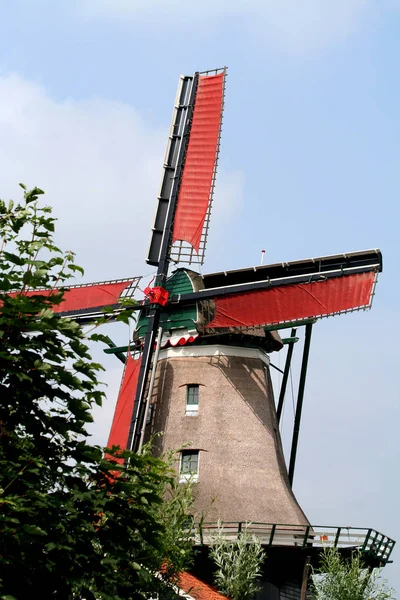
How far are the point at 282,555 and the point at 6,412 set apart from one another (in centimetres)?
1522

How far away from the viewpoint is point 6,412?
9414 millimetres

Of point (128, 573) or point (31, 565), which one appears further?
point (128, 573)

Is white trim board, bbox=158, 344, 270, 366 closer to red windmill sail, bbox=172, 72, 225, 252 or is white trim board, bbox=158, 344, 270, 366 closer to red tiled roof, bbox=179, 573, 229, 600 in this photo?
red windmill sail, bbox=172, 72, 225, 252

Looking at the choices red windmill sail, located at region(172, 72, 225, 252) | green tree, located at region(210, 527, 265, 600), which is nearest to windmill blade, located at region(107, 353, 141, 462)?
red windmill sail, located at region(172, 72, 225, 252)

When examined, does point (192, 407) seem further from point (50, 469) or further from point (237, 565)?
point (50, 469)

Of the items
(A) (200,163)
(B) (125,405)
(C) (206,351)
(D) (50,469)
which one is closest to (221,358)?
(C) (206,351)

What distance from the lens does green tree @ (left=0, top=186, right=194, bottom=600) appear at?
8.95 m

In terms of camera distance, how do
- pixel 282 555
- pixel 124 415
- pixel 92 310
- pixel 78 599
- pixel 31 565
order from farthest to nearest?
pixel 92 310 < pixel 124 415 < pixel 282 555 < pixel 78 599 < pixel 31 565

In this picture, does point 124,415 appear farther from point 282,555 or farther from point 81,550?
point 81,550

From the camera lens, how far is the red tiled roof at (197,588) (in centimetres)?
2033

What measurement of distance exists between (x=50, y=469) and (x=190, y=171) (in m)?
17.7

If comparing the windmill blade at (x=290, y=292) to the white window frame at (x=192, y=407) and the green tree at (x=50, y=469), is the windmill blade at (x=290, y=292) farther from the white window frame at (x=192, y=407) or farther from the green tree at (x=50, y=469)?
the green tree at (x=50, y=469)

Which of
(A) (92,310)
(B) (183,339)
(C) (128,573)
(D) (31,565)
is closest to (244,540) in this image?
(B) (183,339)

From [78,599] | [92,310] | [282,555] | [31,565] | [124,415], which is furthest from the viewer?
[92,310]
